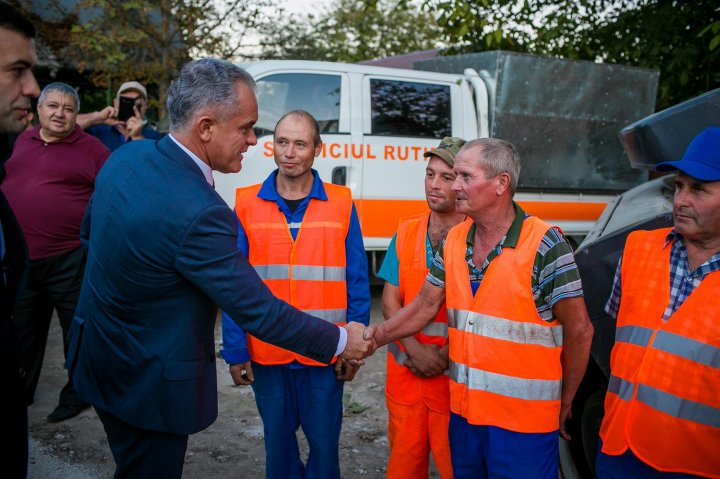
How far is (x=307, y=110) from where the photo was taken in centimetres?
608

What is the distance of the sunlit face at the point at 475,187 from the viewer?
7.82 ft

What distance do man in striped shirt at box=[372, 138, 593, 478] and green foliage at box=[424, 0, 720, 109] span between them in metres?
4.88

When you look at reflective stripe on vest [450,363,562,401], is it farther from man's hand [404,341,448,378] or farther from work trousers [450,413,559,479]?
man's hand [404,341,448,378]

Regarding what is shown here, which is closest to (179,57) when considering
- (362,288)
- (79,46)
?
(79,46)

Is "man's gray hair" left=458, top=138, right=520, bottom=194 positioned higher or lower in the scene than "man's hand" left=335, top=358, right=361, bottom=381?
higher

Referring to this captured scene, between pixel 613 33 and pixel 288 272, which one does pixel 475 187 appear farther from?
pixel 613 33

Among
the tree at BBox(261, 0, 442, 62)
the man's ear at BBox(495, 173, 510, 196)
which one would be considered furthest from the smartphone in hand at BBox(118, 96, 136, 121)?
the tree at BBox(261, 0, 442, 62)

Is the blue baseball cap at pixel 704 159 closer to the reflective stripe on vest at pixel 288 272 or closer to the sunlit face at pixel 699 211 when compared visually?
the sunlit face at pixel 699 211

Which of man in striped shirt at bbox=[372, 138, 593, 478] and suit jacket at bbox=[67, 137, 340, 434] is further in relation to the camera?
man in striped shirt at bbox=[372, 138, 593, 478]

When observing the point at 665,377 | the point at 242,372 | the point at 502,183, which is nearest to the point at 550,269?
the point at 502,183

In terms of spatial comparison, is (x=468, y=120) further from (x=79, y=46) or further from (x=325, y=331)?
(x=79, y=46)

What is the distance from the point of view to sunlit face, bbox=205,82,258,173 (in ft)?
6.89

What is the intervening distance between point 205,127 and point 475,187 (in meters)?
1.01

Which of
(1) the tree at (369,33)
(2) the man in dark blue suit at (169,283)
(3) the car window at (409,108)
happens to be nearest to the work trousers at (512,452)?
(2) the man in dark blue suit at (169,283)
